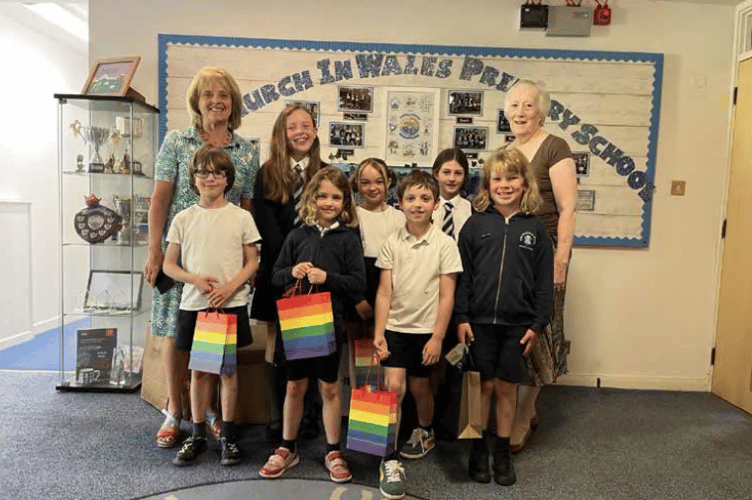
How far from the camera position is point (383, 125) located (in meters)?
3.04

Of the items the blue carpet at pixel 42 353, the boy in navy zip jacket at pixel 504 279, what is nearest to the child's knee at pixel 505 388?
the boy in navy zip jacket at pixel 504 279

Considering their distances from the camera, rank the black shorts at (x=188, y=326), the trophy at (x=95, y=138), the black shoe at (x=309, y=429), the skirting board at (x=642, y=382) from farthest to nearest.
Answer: the skirting board at (x=642, y=382), the trophy at (x=95, y=138), the black shoe at (x=309, y=429), the black shorts at (x=188, y=326)

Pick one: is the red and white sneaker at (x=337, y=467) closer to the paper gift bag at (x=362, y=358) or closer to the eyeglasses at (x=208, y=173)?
the paper gift bag at (x=362, y=358)

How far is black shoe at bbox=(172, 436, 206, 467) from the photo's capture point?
1.98 m

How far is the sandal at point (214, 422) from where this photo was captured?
217 cm

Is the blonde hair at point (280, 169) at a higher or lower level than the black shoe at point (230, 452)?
higher

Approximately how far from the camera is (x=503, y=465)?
1957 mm

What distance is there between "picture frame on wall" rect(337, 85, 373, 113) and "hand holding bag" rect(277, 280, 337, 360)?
158 centimetres

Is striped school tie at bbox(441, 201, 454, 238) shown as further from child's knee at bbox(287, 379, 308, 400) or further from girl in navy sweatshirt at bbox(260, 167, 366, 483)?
child's knee at bbox(287, 379, 308, 400)

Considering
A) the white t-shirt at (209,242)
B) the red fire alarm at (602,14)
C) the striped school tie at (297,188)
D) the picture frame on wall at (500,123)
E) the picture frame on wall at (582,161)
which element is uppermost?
the red fire alarm at (602,14)

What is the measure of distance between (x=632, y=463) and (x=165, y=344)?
6.56 feet

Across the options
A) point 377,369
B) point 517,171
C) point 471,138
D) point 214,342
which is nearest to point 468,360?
point 377,369

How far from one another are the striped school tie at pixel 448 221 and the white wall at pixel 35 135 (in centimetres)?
334

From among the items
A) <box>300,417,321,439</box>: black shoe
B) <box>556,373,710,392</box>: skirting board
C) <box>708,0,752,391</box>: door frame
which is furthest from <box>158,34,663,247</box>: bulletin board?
<box>300,417,321,439</box>: black shoe
